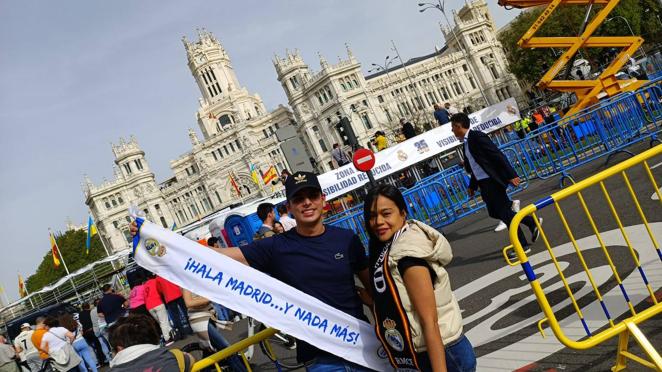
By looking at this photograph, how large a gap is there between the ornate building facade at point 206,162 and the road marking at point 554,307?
84950 mm

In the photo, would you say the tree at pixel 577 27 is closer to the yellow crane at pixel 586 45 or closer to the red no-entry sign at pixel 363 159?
the yellow crane at pixel 586 45

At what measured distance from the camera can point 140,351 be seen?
323 centimetres

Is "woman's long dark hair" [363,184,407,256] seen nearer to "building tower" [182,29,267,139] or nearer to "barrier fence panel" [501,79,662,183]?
"barrier fence panel" [501,79,662,183]

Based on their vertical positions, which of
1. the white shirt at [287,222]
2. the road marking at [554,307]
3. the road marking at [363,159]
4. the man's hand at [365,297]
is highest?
the road marking at [363,159]

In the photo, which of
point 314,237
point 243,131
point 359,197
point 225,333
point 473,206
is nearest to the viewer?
point 314,237

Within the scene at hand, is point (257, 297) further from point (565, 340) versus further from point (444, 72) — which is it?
point (444, 72)

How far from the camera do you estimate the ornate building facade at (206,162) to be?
9925cm

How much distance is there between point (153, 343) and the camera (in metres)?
3.35

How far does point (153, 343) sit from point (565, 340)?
247cm

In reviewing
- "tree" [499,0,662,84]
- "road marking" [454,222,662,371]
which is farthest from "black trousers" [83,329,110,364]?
"tree" [499,0,662,84]

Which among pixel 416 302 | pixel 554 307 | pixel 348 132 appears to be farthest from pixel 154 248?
pixel 348 132

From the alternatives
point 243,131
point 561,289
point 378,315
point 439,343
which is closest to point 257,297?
point 378,315

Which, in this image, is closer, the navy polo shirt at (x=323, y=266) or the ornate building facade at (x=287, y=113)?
the navy polo shirt at (x=323, y=266)

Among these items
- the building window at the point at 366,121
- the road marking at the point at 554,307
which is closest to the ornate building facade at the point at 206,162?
the building window at the point at 366,121
